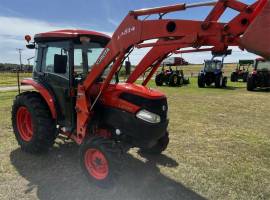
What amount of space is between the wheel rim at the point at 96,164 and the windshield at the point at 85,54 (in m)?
1.50

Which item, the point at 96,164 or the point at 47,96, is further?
the point at 47,96

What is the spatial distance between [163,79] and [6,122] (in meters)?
16.7

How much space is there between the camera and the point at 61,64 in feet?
17.6

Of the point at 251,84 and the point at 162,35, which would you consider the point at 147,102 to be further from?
the point at 251,84

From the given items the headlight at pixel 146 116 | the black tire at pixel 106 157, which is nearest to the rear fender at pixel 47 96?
the black tire at pixel 106 157

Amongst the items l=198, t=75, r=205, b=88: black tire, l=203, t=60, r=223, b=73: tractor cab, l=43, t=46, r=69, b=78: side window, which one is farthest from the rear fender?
l=203, t=60, r=223, b=73: tractor cab

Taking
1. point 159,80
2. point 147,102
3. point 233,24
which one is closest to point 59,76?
point 147,102

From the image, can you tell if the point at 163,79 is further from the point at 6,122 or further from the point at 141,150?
the point at 141,150

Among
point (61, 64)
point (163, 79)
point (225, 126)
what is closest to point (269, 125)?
point (225, 126)

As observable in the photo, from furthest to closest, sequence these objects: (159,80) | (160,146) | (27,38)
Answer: (159,80) < (27,38) < (160,146)

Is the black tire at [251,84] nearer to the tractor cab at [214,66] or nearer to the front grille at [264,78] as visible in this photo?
the front grille at [264,78]

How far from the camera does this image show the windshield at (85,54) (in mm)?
5520

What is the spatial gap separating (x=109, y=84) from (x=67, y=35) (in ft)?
3.47

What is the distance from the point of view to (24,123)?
21.4 ft
